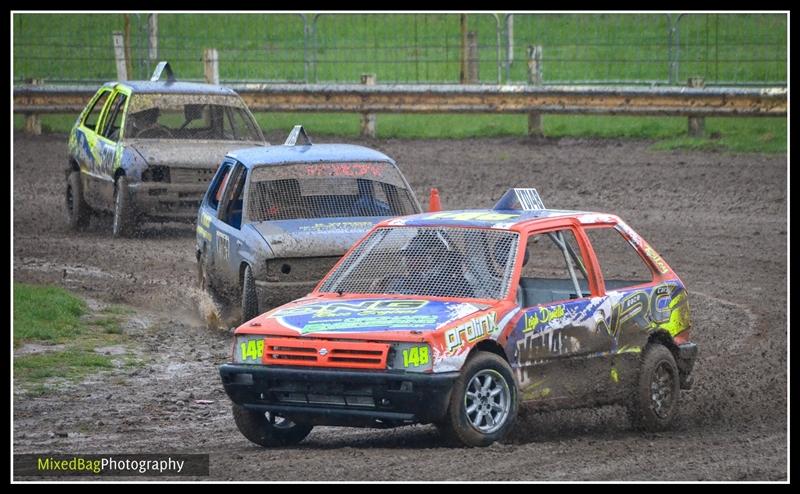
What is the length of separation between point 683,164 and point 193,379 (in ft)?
38.4

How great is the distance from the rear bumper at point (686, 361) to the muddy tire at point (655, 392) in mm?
114

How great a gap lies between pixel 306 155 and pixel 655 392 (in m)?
4.29

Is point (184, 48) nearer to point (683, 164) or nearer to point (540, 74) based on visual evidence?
point (540, 74)

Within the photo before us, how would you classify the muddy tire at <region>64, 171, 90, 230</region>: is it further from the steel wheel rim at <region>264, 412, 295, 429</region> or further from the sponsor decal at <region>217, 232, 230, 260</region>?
the steel wheel rim at <region>264, 412, 295, 429</region>

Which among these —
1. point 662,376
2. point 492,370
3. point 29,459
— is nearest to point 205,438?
point 29,459

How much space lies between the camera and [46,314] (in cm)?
1238

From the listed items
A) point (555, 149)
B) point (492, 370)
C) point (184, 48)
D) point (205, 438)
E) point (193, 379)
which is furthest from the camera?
point (184, 48)

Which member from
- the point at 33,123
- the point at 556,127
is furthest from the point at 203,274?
the point at 33,123

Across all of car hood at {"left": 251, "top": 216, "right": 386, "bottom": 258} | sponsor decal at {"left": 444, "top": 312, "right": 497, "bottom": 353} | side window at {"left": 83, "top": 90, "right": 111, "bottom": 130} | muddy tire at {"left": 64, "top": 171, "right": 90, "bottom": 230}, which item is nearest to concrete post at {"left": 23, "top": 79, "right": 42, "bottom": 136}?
side window at {"left": 83, "top": 90, "right": 111, "bottom": 130}

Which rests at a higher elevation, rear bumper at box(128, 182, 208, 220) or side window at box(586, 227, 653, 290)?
rear bumper at box(128, 182, 208, 220)

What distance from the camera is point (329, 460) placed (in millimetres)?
7617

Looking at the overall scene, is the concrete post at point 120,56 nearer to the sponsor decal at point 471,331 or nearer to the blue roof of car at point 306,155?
the blue roof of car at point 306,155

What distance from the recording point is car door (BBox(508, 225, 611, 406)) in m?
8.22

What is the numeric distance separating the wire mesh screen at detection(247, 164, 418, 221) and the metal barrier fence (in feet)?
40.0
